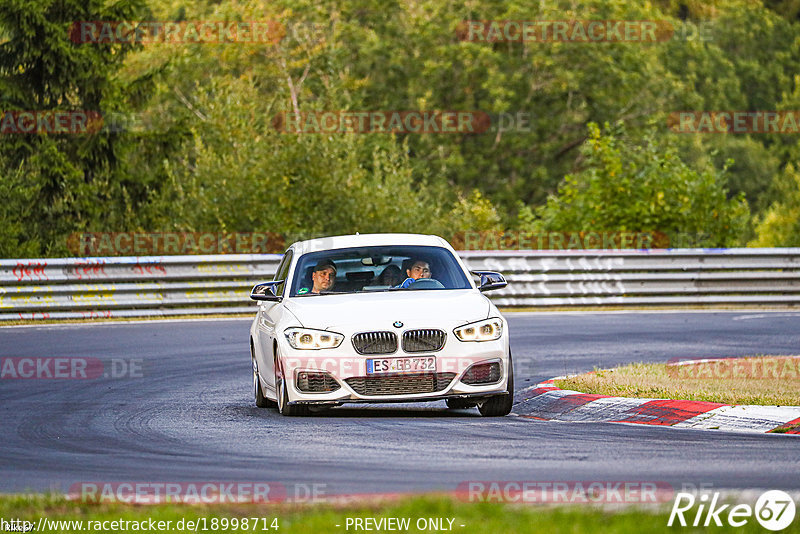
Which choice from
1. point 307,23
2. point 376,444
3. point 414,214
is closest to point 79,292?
point 414,214

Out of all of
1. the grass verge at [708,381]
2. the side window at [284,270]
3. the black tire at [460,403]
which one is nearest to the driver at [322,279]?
the side window at [284,270]

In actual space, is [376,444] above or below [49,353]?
above

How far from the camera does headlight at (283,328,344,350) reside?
11023 mm

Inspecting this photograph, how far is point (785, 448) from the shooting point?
8.98m

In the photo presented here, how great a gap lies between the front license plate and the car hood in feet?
0.85

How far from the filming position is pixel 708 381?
1327 cm

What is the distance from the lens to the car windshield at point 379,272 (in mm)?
12242

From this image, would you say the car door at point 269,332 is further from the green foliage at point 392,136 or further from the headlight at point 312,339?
the green foliage at point 392,136

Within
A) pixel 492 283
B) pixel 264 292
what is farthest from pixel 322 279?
pixel 492 283

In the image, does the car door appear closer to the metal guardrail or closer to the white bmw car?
the white bmw car

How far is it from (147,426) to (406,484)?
149 inches

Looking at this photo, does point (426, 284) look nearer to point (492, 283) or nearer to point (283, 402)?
point (492, 283)

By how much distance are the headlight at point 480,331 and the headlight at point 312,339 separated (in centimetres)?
94

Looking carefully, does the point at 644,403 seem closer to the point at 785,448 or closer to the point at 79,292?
the point at 785,448
